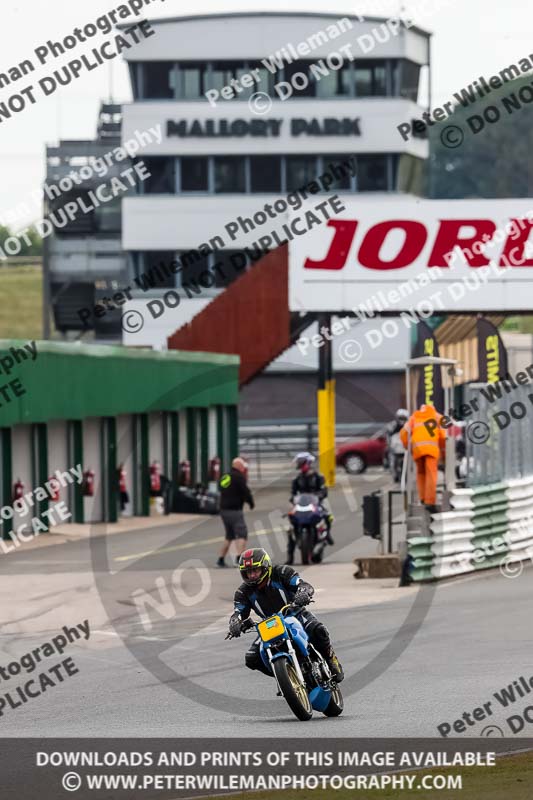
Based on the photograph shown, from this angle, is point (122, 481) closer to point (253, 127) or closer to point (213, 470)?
point (213, 470)

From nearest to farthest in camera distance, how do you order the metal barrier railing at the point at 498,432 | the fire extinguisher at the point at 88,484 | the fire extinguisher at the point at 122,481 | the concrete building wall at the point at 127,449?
the metal barrier railing at the point at 498,432 < the fire extinguisher at the point at 88,484 < the fire extinguisher at the point at 122,481 < the concrete building wall at the point at 127,449

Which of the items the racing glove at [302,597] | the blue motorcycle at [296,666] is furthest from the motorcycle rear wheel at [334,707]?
the racing glove at [302,597]

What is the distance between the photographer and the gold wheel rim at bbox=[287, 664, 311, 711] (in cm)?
1123

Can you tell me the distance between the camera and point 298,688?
1141 centimetres

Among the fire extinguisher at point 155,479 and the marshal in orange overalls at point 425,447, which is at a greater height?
the marshal in orange overalls at point 425,447

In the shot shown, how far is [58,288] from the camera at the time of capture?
223 feet

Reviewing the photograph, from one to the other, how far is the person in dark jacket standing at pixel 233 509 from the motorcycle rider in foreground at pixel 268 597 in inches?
475

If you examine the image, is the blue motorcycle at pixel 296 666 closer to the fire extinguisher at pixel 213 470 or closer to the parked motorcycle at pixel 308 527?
the parked motorcycle at pixel 308 527

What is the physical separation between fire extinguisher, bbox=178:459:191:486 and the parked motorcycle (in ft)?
46.6

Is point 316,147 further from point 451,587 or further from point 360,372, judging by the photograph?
point 451,587

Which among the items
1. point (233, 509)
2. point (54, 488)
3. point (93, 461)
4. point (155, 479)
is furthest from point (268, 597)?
point (155, 479)

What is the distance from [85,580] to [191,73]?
162 ft

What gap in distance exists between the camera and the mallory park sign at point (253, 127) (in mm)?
69438
